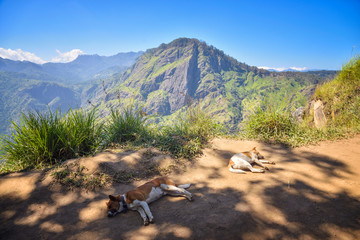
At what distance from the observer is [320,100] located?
730 cm

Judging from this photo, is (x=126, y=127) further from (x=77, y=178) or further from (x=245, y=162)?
(x=245, y=162)

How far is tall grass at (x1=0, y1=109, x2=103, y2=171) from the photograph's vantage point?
4.12 meters

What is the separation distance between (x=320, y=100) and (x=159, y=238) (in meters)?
8.37

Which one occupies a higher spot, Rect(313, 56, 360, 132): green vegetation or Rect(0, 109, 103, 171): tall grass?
Rect(313, 56, 360, 132): green vegetation

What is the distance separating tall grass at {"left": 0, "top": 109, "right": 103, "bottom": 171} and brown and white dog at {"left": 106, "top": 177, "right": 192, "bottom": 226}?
2.28 meters

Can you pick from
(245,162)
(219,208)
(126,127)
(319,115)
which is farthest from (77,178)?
(319,115)

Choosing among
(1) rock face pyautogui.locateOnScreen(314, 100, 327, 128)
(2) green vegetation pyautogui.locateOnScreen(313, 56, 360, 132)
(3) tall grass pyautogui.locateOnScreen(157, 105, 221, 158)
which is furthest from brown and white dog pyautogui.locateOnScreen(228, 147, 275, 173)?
(1) rock face pyautogui.locateOnScreen(314, 100, 327, 128)

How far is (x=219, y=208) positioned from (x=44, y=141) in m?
4.21

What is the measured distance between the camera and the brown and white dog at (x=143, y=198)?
2793 millimetres

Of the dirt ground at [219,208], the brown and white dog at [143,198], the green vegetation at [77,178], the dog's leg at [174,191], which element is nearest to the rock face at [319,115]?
the dirt ground at [219,208]

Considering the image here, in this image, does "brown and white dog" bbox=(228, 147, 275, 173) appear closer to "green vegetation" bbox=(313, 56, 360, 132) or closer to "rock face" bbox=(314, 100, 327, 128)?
"green vegetation" bbox=(313, 56, 360, 132)

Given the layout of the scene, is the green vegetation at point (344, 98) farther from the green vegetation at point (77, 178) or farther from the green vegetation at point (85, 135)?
the green vegetation at point (77, 178)

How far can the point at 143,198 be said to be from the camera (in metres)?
2.99

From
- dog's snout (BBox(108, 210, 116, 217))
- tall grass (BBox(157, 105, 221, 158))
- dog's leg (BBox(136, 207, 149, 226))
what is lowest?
dog's snout (BBox(108, 210, 116, 217))
